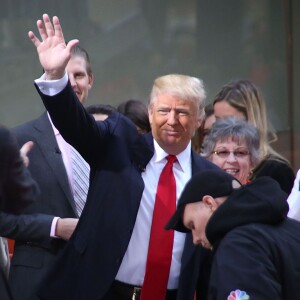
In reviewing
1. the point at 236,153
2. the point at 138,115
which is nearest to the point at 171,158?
the point at 236,153

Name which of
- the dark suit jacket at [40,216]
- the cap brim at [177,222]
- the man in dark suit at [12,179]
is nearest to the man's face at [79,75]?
the dark suit jacket at [40,216]

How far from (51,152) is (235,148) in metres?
1.16

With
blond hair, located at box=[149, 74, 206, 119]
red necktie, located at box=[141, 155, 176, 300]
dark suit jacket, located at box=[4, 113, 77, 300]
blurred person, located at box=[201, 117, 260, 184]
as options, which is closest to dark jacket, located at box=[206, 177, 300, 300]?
red necktie, located at box=[141, 155, 176, 300]

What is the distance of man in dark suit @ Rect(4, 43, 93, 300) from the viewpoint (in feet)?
15.4

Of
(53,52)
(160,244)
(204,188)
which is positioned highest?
(53,52)

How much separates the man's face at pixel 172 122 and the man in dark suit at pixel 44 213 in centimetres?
53

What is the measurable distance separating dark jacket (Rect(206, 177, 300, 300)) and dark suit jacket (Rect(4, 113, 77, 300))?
47.5 inches

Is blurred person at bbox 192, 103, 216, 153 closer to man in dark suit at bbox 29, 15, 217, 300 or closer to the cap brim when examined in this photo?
man in dark suit at bbox 29, 15, 217, 300

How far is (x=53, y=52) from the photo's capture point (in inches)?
167

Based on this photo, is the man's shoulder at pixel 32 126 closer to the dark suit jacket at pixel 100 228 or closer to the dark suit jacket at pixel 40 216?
the dark suit jacket at pixel 40 216

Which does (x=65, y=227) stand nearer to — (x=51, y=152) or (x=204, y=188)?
(x=51, y=152)

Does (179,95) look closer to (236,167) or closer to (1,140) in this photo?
(236,167)

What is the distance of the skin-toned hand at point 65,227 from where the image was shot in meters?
4.66

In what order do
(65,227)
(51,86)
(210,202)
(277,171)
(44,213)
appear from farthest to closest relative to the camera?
(277,171) → (44,213) → (65,227) → (51,86) → (210,202)
